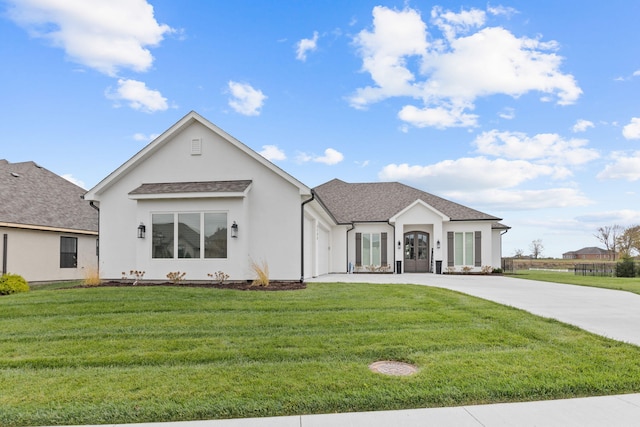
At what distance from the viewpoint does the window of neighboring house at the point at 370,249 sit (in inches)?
896

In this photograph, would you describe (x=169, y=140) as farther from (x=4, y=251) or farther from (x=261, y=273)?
(x=4, y=251)

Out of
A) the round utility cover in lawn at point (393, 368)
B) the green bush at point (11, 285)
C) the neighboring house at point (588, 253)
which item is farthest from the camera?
the neighboring house at point (588, 253)

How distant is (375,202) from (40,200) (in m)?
18.8

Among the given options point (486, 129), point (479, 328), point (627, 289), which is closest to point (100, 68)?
point (479, 328)

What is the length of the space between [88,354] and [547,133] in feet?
65.8

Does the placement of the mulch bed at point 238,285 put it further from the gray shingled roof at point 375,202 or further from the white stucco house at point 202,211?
the gray shingled roof at point 375,202

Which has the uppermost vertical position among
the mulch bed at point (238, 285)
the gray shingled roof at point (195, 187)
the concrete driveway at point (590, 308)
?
the gray shingled roof at point (195, 187)

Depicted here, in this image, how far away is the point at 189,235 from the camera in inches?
545

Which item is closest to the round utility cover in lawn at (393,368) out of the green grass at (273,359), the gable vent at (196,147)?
the green grass at (273,359)

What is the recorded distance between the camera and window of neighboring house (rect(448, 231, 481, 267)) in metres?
22.3

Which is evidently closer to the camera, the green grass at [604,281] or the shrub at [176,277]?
the shrub at [176,277]

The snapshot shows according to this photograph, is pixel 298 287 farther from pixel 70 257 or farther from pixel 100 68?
pixel 70 257

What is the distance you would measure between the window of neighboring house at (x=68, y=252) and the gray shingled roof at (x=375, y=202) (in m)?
13.4

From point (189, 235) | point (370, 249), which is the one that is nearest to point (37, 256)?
point (189, 235)
